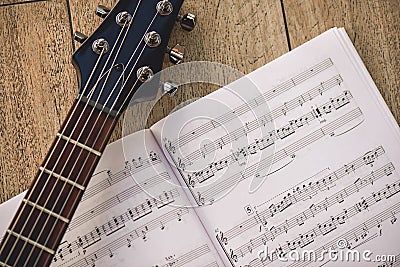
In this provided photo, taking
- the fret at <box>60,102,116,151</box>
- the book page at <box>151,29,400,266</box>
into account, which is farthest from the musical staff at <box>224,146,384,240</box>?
the fret at <box>60,102,116,151</box>

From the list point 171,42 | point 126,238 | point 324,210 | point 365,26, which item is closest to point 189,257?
point 126,238

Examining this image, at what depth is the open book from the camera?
2.85 ft

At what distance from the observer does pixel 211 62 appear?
922mm

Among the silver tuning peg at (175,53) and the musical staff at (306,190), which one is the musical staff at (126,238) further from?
the silver tuning peg at (175,53)

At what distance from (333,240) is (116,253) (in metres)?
0.29

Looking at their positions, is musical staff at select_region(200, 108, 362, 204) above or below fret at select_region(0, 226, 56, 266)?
below

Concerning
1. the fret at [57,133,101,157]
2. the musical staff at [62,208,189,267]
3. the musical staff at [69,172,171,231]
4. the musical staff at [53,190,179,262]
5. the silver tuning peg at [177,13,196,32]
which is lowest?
the musical staff at [62,208,189,267]

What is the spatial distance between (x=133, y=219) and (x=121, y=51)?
228mm

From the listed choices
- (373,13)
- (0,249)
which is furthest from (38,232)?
(373,13)

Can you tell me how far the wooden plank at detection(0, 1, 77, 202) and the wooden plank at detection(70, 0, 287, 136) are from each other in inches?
1.6

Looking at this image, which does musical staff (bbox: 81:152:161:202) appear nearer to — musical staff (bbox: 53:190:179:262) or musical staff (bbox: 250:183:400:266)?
Answer: musical staff (bbox: 53:190:179:262)

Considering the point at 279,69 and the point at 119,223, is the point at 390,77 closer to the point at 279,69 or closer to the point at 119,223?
the point at 279,69

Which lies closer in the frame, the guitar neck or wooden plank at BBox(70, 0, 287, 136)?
the guitar neck

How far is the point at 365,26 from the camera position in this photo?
0.94 meters
